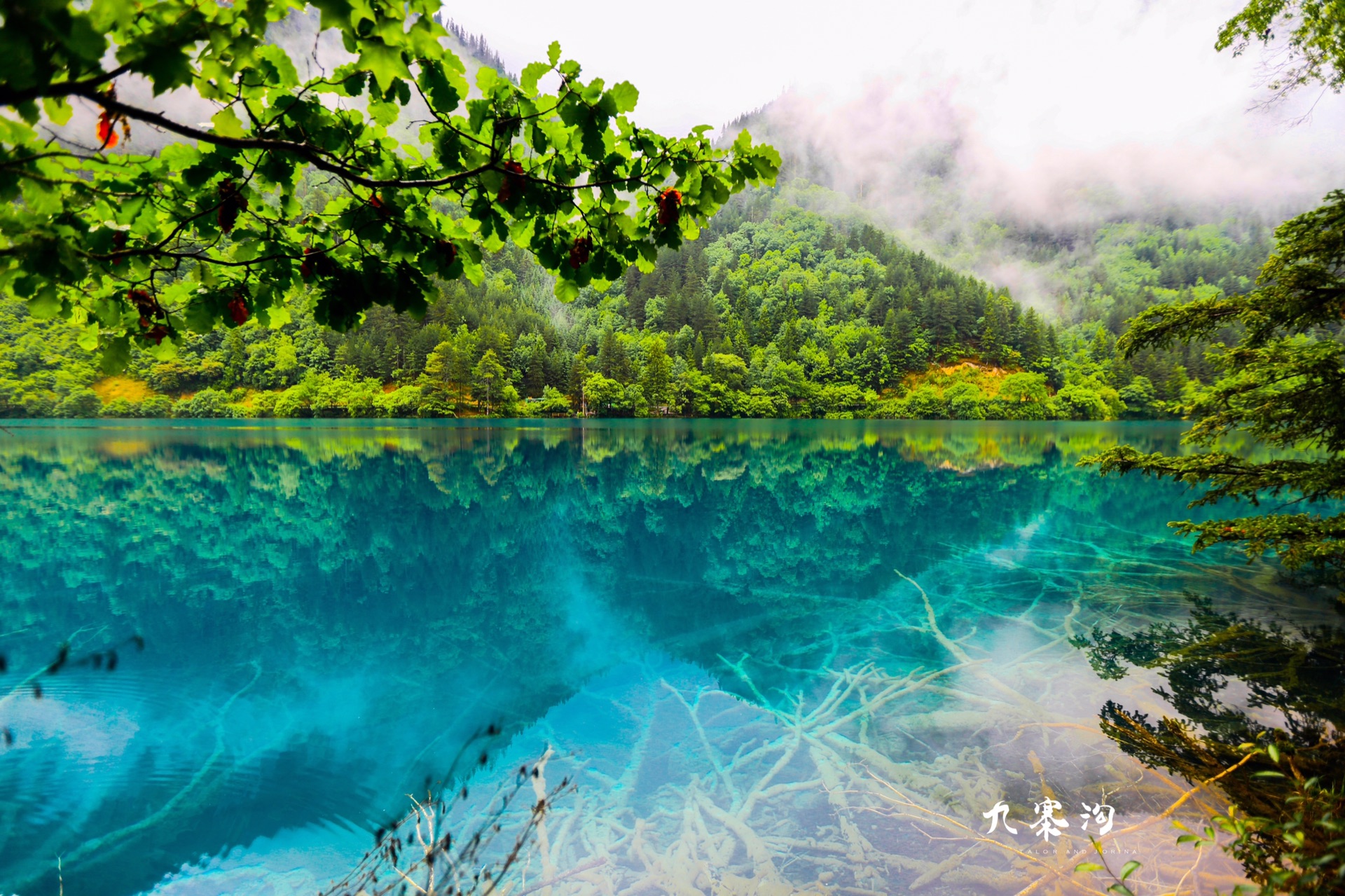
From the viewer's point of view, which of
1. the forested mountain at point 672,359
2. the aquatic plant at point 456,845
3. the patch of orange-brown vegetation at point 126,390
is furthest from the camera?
the patch of orange-brown vegetation at point 126,390

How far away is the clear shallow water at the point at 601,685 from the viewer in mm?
4316

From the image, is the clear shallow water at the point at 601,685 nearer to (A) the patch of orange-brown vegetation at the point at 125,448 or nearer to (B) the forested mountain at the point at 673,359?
(A) the patch of orange-brown vegetation at the point at 125,448

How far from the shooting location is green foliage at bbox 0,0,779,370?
5.73 ft

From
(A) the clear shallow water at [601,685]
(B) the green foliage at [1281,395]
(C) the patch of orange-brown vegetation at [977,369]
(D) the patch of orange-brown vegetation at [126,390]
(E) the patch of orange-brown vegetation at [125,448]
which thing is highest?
(C) the patch of orange-brown vegetation at [977,369]

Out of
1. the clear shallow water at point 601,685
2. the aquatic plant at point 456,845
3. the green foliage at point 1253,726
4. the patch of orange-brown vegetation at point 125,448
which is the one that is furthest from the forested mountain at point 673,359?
the aquatic plant at point 456,845

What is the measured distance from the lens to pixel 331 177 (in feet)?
8.11

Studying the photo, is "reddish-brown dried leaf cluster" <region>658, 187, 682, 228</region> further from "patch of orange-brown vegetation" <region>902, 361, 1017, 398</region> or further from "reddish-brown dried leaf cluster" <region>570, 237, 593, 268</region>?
"patch of orange-brown vegetation" <region>902, 361, 1017, 398</region>

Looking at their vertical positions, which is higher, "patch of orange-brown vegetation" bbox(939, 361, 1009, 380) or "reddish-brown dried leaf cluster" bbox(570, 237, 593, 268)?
"patch of orange-brown vegetation" bbox(939, 361, 1009, 380)

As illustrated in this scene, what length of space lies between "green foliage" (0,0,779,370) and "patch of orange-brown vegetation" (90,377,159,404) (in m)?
118

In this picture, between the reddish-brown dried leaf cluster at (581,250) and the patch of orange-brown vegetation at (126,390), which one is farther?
the patch of orange-brown vegetation at (126,390)

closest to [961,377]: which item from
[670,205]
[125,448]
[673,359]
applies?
[673,359]

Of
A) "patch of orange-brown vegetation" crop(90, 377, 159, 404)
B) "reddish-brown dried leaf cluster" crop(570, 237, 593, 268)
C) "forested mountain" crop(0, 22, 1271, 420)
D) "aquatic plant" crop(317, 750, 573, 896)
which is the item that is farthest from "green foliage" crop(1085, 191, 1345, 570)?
"patch of orange-brown vegetation" crop(90, 377, 159, 404)

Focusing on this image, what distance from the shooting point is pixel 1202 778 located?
4652 mm

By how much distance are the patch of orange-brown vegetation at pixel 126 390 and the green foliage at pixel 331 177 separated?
11820 centimetres
